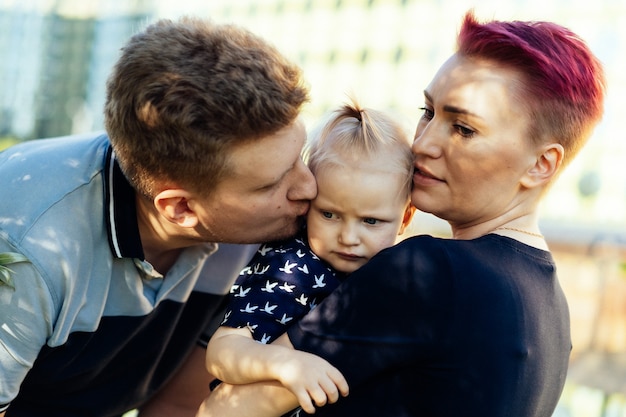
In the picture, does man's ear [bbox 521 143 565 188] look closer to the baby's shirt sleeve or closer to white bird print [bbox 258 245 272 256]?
the baby's shirt sleeve

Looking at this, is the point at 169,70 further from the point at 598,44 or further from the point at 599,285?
the point at 598,44

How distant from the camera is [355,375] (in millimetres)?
2186

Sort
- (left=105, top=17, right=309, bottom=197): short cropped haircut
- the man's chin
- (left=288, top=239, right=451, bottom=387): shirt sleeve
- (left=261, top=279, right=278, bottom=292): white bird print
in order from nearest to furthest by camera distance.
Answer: (left=288, top=239, right=451, bottom=387): shirt sleeve, (left=261, top=279, right=278, bottom=292): white bird print, (left=105, top=17, right=309, bottom=197): short cropped haircut, the man's chin

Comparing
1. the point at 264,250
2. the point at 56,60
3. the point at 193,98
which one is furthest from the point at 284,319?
the point at 56,60

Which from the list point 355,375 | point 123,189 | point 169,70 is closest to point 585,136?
point 355,375

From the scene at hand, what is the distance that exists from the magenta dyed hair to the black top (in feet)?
1.34

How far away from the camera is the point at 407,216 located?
2.81m

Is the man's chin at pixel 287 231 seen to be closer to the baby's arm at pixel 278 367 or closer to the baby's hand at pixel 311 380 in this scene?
the baby's arm at pixel 278 367

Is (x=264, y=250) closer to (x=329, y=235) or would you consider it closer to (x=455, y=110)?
(x=329, y=235)

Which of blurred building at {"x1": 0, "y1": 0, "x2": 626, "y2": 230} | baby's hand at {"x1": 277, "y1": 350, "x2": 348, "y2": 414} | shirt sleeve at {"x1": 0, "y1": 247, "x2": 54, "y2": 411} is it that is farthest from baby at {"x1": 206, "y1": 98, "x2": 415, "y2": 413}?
blurred building at {"x1": 0, "y1": 0, "x2": 626, "y2": 230}

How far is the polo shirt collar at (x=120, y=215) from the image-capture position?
278cm

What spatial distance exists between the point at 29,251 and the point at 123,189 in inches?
15.5

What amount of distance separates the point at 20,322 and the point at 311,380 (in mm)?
986

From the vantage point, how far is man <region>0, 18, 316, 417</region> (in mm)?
2594
